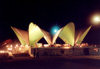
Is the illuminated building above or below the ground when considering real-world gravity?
above

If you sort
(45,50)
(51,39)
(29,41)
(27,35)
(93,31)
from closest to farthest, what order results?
(45,50) → (29,41) → (27,35) → (51,39) → (93,31)

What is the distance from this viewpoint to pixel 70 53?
35562 mm

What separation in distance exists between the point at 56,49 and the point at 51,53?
4.11 feet

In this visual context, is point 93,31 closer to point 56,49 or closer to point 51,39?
point 51,39

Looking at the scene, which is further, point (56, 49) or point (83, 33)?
point (83, 33)

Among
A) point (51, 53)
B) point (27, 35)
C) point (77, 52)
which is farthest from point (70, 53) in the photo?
point (27, 35)

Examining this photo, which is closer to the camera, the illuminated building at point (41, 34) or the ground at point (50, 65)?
the ground at point (50, 65)

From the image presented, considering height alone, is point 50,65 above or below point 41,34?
below

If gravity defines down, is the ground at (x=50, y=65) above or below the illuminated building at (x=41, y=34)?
below

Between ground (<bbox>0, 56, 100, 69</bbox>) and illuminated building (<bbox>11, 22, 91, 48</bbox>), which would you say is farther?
illuminated building (<bbox>11, 22, 91, 48</bbox>)

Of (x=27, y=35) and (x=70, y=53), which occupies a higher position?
(x=27, y=35)

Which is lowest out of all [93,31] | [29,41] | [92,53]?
[92,53]

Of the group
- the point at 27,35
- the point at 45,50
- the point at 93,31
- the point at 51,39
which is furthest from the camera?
the point at 93,31

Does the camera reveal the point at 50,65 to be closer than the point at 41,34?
Yes
